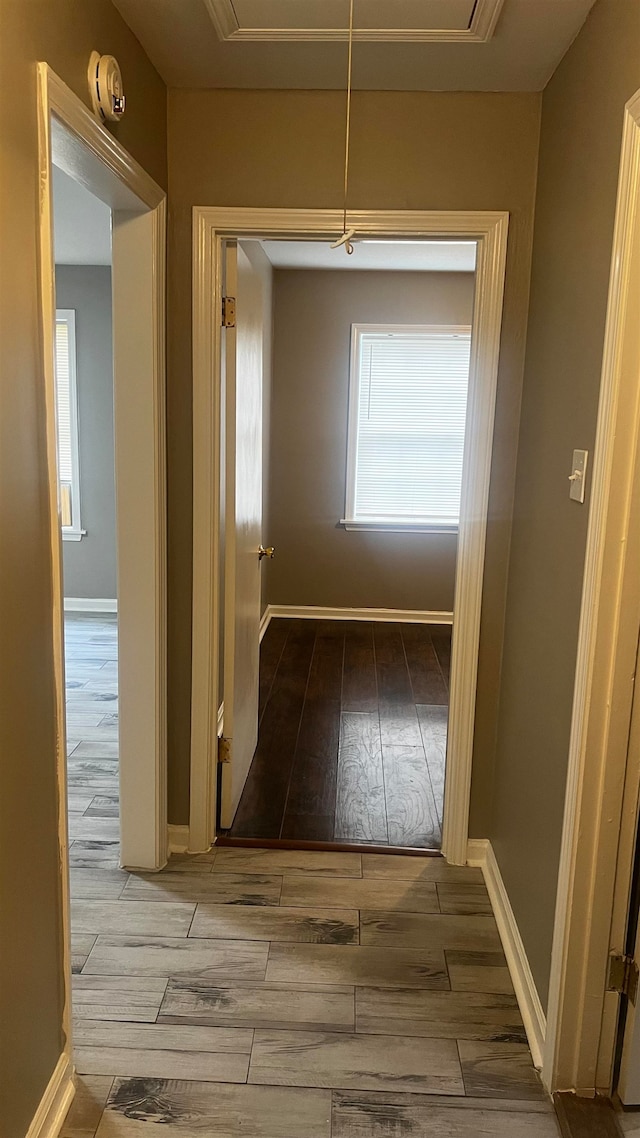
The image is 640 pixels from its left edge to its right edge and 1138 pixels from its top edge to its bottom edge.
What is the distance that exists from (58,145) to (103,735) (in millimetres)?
2571

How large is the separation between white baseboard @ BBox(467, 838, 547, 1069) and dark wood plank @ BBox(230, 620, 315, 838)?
2.32 ft

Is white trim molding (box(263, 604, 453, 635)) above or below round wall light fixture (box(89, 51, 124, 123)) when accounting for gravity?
below

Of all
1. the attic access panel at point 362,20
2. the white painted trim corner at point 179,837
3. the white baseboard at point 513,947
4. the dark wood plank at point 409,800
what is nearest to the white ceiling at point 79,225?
the attic access panel at point 362,20

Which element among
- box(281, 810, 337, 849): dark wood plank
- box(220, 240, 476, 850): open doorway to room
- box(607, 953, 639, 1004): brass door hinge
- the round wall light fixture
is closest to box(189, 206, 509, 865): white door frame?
box(281, 810, 337, 849): dark wood plank

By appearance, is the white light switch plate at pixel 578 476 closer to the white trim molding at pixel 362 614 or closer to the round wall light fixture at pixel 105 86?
the round wall light fixture at pixel 105 86

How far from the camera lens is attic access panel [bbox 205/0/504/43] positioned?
1769 millimetres

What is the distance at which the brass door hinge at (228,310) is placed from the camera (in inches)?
96.3

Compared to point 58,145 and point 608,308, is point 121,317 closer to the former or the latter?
point 58,145

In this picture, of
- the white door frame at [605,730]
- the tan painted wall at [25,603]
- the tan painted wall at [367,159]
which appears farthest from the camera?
the tan painted wall at [367,159]

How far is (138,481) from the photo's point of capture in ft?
7.52

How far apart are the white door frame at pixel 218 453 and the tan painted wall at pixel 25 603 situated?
2.49 ft

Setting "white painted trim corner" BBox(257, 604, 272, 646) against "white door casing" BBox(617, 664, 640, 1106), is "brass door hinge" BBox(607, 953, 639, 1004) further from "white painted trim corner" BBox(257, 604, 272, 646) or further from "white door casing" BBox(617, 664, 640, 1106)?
"white painted trim corner" BBox(257, 604, 272, 646)

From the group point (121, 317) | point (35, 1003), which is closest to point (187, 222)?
point (121, 317)

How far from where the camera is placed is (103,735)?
3539 millimetres
